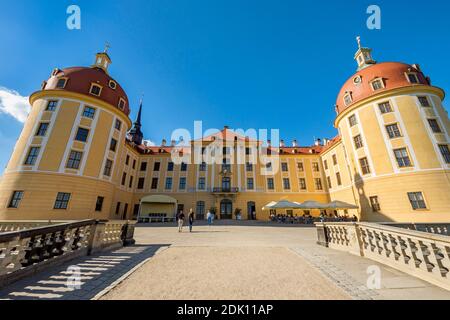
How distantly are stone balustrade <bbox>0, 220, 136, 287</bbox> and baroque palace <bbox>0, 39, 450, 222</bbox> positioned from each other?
554 inches

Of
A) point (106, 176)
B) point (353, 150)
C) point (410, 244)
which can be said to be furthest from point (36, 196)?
point (353, 150)

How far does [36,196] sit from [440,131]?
125 ft

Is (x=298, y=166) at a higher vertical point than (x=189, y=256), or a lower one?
higher

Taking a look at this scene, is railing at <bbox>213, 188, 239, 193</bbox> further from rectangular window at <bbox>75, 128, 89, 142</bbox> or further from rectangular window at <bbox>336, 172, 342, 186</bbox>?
rectangular window at <bbox>75, 128, 89, 142</bbox>

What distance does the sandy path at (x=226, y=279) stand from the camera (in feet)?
10.9

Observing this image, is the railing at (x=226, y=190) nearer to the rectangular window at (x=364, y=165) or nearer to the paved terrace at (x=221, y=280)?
the rectangular window at (x=364, y=165)

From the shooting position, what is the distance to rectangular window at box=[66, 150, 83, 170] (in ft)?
59.0

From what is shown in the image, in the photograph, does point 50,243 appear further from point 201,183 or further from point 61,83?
point 201,183

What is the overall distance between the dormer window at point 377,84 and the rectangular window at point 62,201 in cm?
3395

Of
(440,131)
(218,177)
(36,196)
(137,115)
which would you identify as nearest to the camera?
(36,196)

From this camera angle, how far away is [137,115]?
39.2 metres

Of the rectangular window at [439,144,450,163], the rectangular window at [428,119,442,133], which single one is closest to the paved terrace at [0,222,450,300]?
the rectangular window at [439,144,450,163]

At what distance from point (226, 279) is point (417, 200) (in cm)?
2069

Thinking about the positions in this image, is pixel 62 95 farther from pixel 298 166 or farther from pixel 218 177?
pixel 298 166
